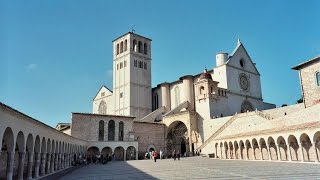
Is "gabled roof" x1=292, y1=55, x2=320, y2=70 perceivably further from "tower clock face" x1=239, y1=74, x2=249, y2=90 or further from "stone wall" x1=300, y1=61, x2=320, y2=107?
"tower clock face" x1=239, y1=74, x2=249, y2=90

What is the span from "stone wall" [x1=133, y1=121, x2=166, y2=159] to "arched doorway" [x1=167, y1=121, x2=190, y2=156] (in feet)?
5.83

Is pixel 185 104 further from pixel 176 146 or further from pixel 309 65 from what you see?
pixel 309 65

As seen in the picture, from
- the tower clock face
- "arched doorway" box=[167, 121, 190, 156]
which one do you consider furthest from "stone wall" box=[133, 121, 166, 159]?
the tower clock face

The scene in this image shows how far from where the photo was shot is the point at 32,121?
627 inches

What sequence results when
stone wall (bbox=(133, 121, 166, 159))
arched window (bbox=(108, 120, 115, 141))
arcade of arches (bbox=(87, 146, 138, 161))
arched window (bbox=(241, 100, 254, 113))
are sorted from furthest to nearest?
arched window (bbox=(241, 100, 254, 113)) → stone wall (bbox=(133, 121, 166, 159)) → arched window (bbox=(108, 120, 115, 141)) → arcade of arches (bbox=(87, 146, 138, 161))

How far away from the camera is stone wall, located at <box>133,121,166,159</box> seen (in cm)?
4567

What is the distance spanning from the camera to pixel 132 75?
194 ft

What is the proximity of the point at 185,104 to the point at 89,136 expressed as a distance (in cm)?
1825

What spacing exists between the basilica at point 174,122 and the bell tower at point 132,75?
0.63 ft

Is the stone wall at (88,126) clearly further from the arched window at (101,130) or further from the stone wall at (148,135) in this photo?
the stone wall at (148,135)

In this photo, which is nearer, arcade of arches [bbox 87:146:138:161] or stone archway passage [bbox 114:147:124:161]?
arcade of arches [bbox 87:146:138:161]

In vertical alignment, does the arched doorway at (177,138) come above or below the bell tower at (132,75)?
below

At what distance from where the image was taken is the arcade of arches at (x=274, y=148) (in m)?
23.7

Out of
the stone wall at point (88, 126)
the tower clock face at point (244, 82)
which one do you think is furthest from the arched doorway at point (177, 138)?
the tower clock face at point (244, 82)
